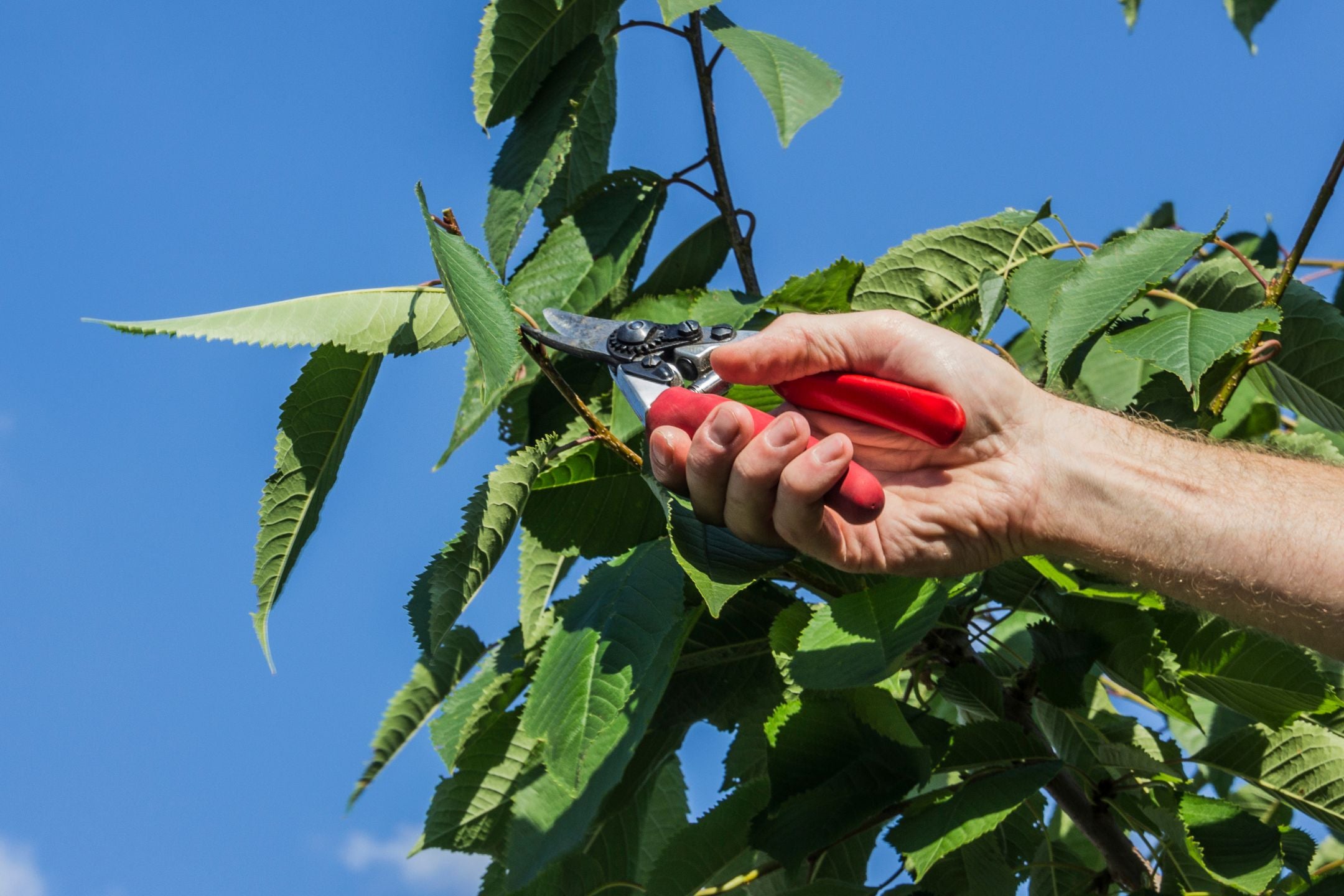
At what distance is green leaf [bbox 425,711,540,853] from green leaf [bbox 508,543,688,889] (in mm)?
92

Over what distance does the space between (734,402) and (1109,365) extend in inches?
48.1

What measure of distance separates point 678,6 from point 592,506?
645 mm

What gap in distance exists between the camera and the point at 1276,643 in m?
1.38

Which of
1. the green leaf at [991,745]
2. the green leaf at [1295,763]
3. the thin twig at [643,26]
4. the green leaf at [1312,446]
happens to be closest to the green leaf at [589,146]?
the thin twig at [643,26]

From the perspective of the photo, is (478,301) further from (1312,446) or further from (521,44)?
(1312,446)

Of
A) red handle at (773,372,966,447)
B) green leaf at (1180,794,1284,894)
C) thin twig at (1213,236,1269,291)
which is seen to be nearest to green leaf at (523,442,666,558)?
red handle at (773,372,966,447)

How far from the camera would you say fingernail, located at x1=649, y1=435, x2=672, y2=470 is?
1.26 meters

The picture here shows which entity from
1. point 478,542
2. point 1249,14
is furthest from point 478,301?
point 1249,14

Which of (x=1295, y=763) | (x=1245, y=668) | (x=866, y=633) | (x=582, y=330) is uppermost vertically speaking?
(x=582, y=330)

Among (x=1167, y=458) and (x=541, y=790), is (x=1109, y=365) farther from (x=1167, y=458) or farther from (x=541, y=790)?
(x=541, y=790)

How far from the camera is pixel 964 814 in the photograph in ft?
4.27

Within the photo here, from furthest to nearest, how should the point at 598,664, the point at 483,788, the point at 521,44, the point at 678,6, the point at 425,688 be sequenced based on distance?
the point at 425,688, the point at 521,44, the point at 483,788, the point at 678,6, the point at 598,664

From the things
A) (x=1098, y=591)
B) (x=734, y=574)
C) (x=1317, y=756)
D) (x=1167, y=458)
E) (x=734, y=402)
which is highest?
(x=734, y=402)

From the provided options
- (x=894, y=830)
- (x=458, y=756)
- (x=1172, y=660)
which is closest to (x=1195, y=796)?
(x=1172, y=660)
